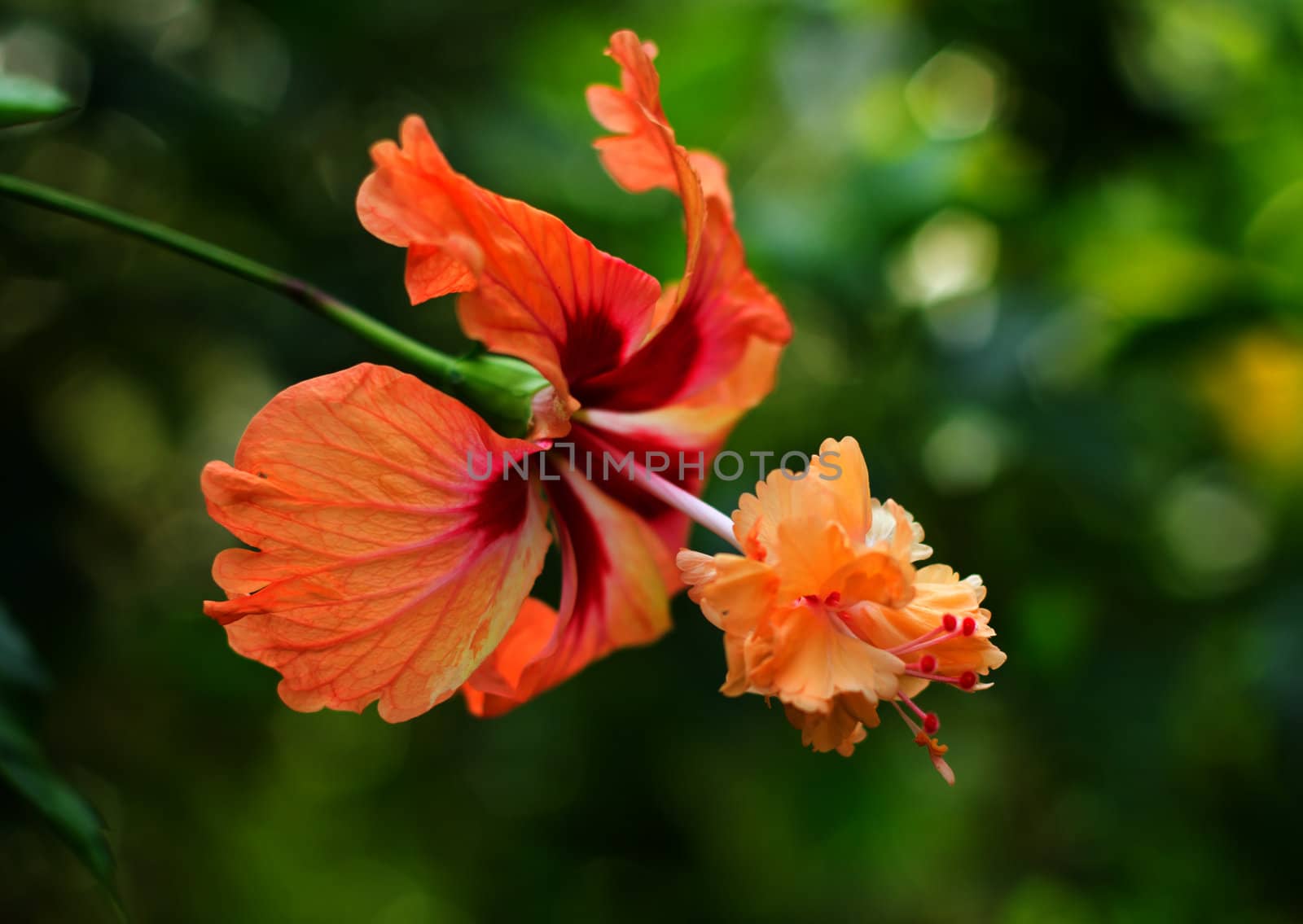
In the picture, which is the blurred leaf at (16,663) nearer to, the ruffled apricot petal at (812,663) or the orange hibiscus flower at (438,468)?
the orange hibiscus flower at (438,468)

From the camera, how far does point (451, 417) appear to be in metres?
0.88

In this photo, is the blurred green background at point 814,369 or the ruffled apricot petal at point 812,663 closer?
the ruffled apricot petal at point 812,663

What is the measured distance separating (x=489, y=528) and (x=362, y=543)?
0.38 feet

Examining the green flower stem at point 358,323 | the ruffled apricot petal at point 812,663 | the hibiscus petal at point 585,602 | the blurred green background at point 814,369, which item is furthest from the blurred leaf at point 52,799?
the blurred green background at point 814,369

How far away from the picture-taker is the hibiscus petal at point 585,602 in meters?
1.03

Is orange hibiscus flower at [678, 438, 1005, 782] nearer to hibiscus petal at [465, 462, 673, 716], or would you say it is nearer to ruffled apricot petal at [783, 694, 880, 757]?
ruffled apricot petal at [783, 694, 880, 757]

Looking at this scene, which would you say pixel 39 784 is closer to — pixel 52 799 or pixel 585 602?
pixel 52 799

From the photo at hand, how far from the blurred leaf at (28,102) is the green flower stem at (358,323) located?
2.2 inches

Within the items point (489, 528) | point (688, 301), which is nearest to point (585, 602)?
point (489, 528)

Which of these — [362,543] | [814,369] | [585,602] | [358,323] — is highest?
[358,323]

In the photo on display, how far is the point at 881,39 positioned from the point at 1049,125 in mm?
397

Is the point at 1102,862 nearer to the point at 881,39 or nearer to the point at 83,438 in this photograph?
the point at 881,39

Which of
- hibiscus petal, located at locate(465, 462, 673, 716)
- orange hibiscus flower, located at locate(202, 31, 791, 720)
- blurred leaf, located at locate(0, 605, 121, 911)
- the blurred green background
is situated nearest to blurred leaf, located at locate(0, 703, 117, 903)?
blurred leaf, located at locate(0, 605, 121, 911)

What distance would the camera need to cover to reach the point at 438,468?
890mm
